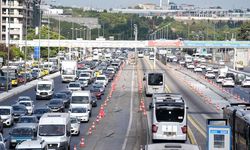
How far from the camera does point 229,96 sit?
74.9 meters

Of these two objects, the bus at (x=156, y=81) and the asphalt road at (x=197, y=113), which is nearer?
the asphalt road at (x=197, y=113)

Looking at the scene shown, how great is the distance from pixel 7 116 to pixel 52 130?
12.7 metres

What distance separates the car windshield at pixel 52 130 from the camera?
3503 cm

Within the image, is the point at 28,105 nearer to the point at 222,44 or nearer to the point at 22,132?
the point at 22,132

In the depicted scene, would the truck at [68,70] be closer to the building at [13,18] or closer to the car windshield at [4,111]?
the car windshield at [4,111]

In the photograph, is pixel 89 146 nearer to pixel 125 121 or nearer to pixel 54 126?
pixel 54 126

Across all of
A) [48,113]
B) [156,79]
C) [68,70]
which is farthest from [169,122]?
[68,70]

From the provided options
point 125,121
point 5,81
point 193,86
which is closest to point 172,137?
point 125,121

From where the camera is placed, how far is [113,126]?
48562 mm

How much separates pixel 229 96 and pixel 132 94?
34.9 ft

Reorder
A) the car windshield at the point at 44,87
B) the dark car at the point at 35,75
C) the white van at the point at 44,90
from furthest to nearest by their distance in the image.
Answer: the dark car at the point at 35,75 → the car windshield at the point at 44,87 → the white van at the point at 44,90

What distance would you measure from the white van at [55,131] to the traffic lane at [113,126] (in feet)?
8.88

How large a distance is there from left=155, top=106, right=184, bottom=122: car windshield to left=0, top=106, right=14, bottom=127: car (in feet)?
49.0

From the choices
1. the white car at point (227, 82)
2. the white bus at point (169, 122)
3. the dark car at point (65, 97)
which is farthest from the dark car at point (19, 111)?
the white car at point (227, 82)
